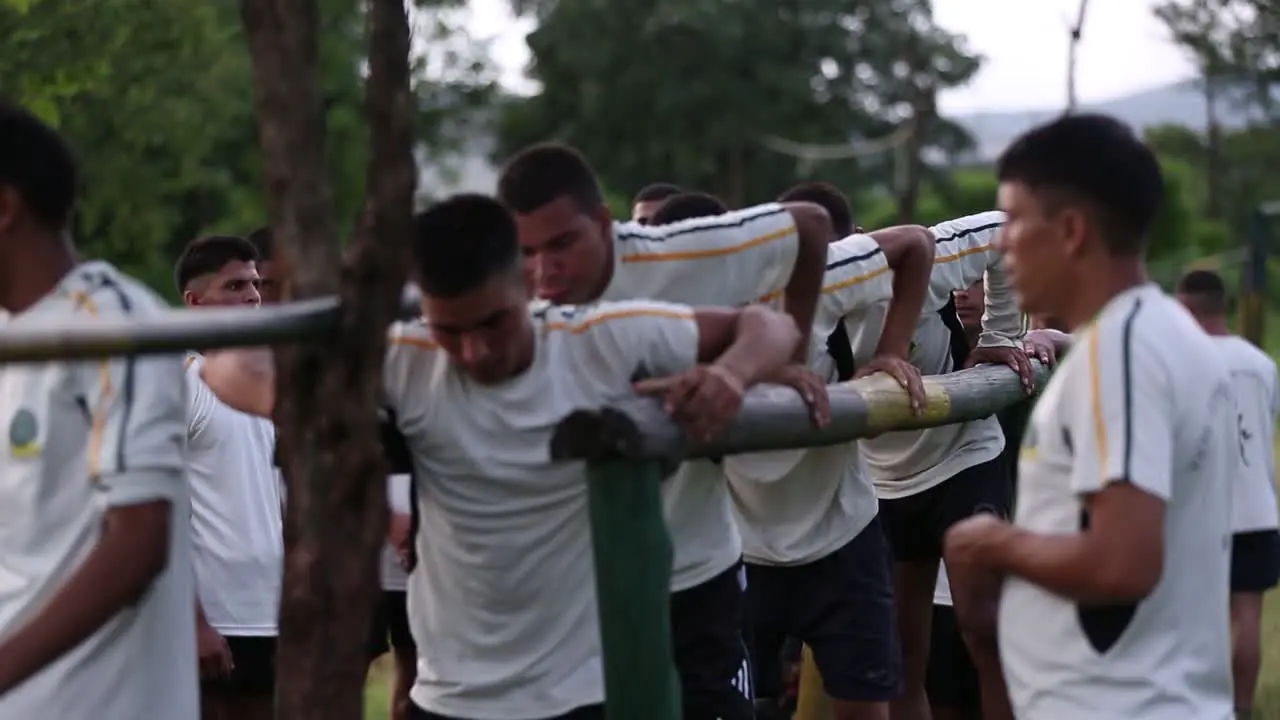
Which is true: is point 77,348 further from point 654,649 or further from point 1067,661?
point 1067,661

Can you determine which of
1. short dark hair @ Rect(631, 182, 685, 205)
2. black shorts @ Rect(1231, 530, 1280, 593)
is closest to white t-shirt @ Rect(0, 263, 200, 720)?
short dark hair @ Rect(631, 182, 685, 205)

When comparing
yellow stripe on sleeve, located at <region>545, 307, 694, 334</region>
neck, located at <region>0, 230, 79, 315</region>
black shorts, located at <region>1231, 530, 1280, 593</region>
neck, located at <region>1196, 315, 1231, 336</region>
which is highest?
neck, located at <region>0, 230, 79, 315</region>

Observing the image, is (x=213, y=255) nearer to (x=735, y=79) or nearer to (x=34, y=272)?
(x=34, y=272)

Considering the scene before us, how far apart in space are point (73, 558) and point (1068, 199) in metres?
1.51

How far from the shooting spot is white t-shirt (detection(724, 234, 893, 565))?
15.7 ft

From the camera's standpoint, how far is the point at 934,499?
18.2 feet

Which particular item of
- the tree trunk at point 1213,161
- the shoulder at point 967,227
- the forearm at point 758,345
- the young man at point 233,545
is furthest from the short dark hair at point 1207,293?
the tree trunk at point 1213,161

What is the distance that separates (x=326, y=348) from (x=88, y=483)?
1.54 feet

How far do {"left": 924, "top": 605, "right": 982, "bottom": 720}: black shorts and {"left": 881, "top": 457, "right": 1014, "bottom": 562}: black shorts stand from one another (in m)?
0.30

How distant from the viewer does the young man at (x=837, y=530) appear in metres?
4.70

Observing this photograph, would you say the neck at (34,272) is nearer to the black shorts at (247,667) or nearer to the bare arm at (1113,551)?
the bare arm at (1113,551)

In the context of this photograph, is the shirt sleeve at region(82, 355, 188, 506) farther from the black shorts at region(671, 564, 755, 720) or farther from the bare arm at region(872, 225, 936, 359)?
the bare arm at region(872, 225, 936, 359)

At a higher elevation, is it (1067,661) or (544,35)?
(544,35)

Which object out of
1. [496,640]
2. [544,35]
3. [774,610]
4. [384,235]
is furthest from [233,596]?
[544,35]
